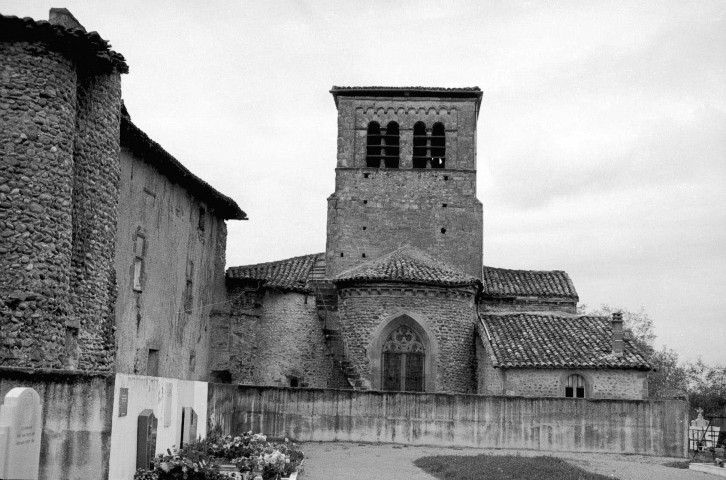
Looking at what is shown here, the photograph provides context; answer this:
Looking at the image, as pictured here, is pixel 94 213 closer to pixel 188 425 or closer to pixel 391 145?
pixel 188 425

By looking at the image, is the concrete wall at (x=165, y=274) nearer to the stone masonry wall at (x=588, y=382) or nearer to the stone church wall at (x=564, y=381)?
the stone church wall at (x=564, y=381)

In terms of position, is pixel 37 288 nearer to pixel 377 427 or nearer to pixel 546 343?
pixel 377 427

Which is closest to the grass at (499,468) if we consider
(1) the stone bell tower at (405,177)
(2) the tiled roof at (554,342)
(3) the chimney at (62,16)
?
(2) the tiled roof at (554,342)

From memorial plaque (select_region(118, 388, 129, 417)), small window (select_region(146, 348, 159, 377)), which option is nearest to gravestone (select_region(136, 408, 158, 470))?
memorial plaque (select_region(118, 388, 129, 417))

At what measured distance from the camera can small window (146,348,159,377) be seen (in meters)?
23.9

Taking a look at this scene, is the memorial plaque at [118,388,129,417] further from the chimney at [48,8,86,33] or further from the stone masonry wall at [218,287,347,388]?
the stone masonry wall at [218,287,347,388]

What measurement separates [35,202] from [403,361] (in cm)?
1694

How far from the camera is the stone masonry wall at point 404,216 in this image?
3322 cm

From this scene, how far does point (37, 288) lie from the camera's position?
48.0 feet

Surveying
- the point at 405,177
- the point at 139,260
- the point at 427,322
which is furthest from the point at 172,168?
the point at 405,177

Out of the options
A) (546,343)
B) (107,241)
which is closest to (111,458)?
(107,241)

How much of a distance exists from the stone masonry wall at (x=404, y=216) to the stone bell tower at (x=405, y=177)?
0.13ft

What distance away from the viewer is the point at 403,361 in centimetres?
2934

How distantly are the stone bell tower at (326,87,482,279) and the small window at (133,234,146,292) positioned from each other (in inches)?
430
